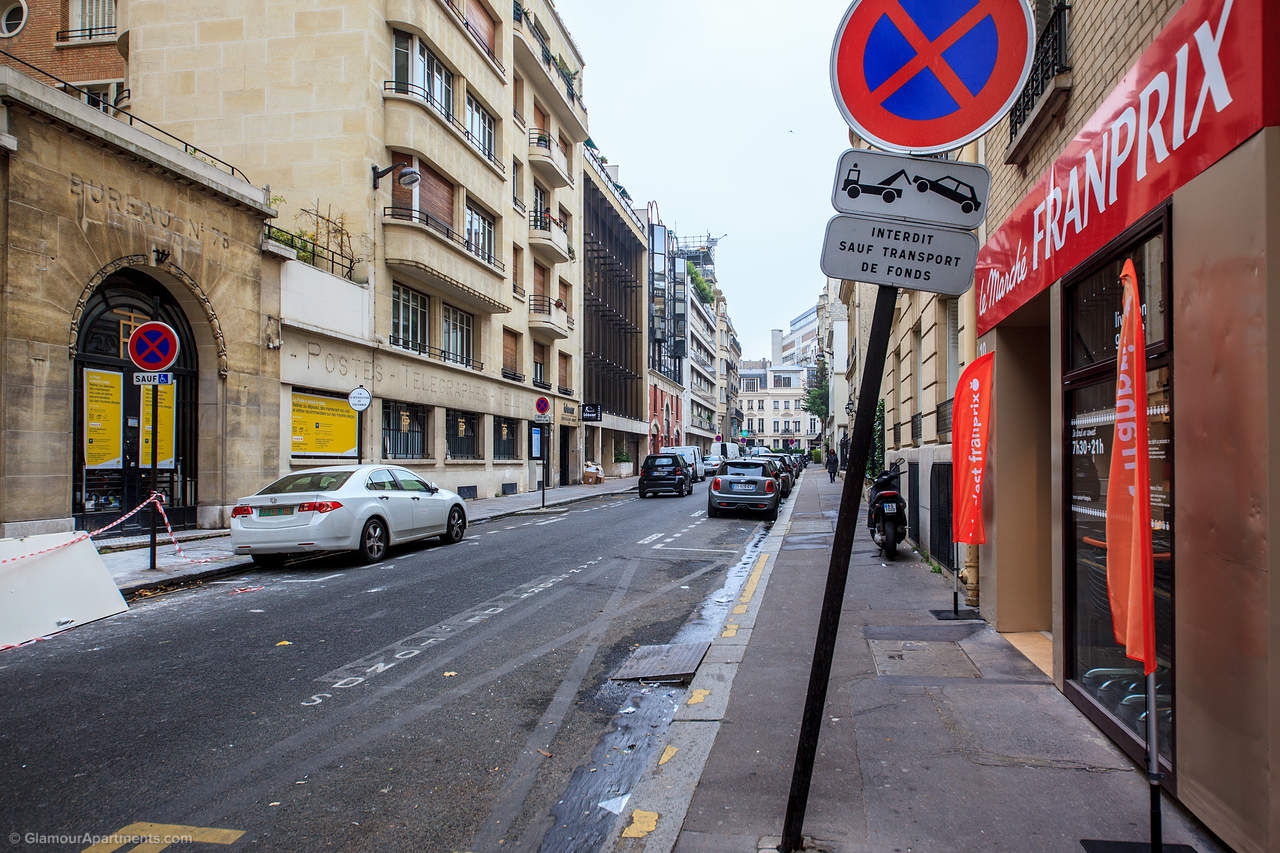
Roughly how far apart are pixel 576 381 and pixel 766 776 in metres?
35.8

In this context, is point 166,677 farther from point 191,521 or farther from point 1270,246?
point 191,521

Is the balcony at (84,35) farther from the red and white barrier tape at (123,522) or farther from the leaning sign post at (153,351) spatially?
the leaning sign post at (153,351)

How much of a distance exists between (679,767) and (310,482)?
8.86 metres

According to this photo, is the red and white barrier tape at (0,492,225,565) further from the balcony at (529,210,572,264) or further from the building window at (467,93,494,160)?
the balcony at (529,210,572,264)

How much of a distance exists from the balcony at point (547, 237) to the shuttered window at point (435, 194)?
743cm

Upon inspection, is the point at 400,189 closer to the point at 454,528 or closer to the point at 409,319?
the point at 409,319

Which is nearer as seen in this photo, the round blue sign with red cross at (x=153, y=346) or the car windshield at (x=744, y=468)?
the round blue sign with red cross at (x=153, y=346)

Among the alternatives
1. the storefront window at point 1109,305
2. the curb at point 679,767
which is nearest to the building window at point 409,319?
the curb at point 679,767

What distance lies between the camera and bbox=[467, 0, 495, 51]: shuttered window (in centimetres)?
2606

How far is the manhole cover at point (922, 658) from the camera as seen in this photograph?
5.30m

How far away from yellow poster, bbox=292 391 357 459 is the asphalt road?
8.95 m

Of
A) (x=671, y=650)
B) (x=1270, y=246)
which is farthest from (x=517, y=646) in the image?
(x=1270, y=246)

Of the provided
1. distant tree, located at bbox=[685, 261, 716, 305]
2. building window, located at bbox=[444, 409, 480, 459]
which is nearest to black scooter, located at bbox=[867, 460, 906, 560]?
building window, located at bbox=[444, 409, 480, 459]

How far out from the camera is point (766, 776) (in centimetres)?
362
